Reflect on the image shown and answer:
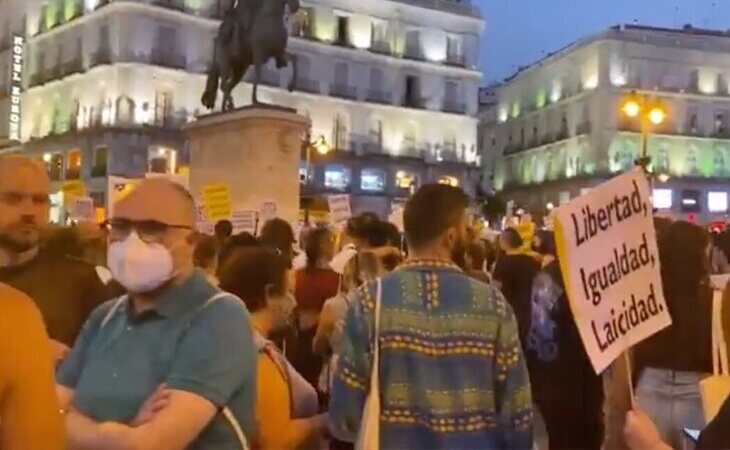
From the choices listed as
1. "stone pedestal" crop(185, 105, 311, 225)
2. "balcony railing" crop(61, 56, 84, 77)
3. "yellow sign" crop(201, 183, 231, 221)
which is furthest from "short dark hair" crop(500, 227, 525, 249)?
"balcony railing" crop(61, 56, 84, 77)

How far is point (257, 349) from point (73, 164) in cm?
5406

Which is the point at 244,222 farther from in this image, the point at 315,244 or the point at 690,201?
the point at 690,201

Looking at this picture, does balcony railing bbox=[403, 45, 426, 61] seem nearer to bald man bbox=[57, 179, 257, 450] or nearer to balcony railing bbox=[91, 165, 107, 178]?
balcony railing bbox=[91, 165, 107, 178]

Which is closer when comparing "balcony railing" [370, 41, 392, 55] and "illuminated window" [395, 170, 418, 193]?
"illuminated window" [395, 170, 418, 193]

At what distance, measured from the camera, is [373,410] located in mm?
3658

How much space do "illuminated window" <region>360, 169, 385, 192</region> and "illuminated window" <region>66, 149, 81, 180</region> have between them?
1474 cm

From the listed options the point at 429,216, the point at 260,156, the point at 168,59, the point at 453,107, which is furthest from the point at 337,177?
the point at 429,216

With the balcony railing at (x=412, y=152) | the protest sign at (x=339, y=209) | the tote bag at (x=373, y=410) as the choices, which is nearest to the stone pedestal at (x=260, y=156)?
the protest sign at (x=339, y=209)

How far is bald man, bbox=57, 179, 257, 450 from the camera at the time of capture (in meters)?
2.98

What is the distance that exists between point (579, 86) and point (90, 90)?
30.0 m

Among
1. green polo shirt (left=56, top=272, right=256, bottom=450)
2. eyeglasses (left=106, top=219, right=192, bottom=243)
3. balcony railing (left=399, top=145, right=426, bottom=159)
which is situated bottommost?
green polo shirt (left=56, top=272, right=256, bottom=450)

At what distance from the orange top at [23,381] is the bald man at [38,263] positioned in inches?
76.4

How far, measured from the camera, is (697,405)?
16.3ft

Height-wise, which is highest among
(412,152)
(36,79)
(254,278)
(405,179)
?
(36,79)
